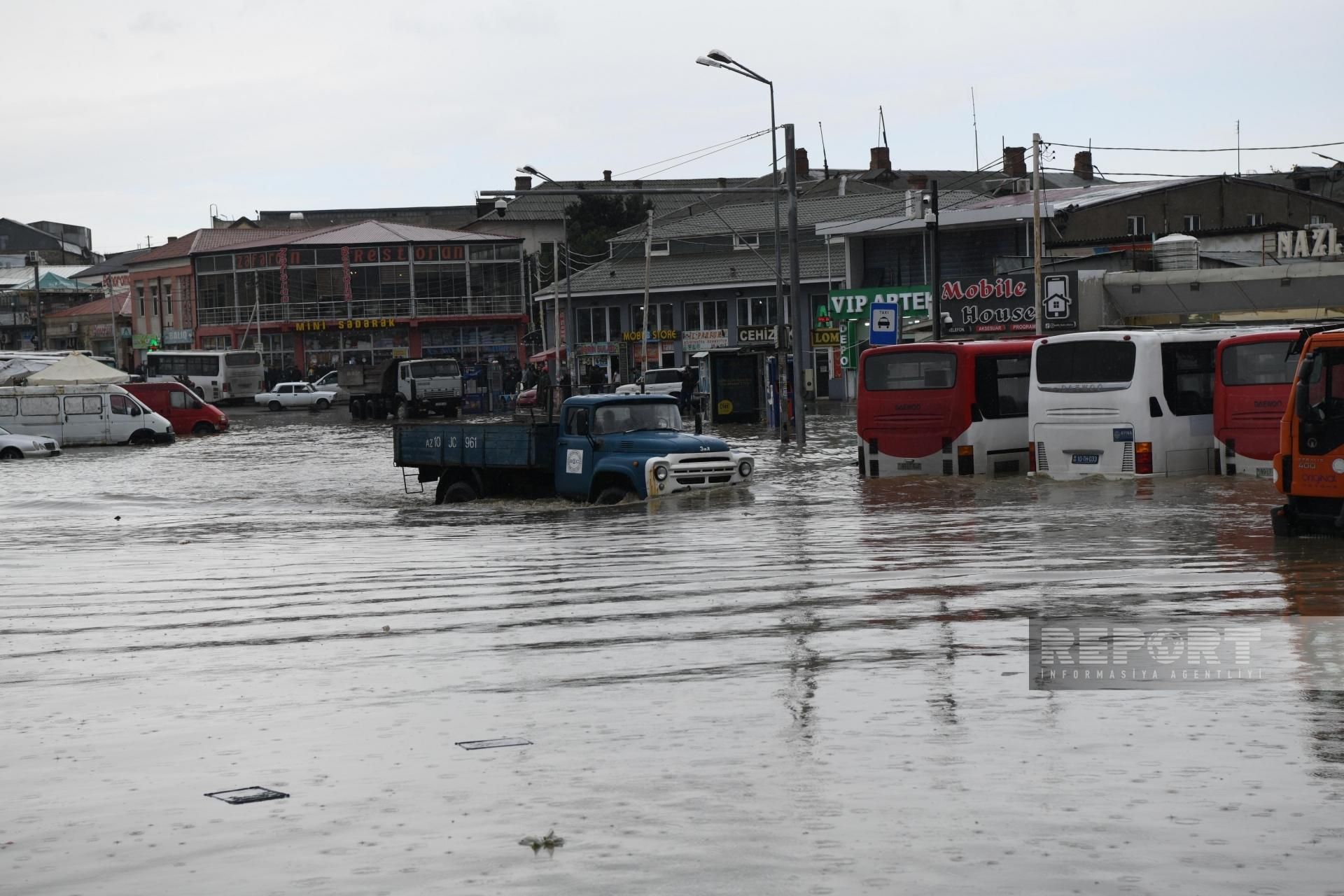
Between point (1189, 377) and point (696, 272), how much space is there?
183 feet

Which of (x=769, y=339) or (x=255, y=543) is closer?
(x=255, y=543)

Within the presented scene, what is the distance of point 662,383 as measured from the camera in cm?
6378

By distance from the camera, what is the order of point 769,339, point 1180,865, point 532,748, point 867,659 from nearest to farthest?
point 1180,865 < point 532,748 < point 867,659 < point 769,339

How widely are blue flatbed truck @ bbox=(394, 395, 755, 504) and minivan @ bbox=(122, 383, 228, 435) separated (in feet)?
115

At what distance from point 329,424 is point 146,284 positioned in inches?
2166

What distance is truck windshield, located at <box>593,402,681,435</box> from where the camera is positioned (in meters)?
23.9

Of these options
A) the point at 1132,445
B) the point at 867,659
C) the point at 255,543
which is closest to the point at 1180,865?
the point at 867,659

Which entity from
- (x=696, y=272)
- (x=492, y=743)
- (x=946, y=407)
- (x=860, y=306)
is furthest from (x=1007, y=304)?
(x=492, y=743)

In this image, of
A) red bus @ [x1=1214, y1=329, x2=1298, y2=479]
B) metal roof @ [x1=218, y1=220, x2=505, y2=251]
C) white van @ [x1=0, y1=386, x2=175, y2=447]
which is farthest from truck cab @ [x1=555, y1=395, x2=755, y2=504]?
metal roof @ [x1=218, y1=220, x2=505, y2=251]

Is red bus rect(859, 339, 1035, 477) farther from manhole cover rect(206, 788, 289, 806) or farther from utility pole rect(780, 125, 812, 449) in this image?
manhole cover rect(206, 788, 289, 806)

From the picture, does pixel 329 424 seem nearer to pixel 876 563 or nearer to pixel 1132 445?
pixel 1132 445

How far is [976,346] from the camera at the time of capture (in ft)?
85.9

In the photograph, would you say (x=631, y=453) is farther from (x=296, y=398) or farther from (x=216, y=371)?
(x=216, y=371)

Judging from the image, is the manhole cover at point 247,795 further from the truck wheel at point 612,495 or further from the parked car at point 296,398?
the parked car at point 296,398
